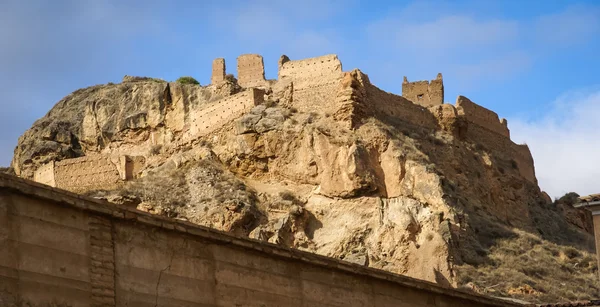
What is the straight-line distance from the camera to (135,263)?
20547 millimetres

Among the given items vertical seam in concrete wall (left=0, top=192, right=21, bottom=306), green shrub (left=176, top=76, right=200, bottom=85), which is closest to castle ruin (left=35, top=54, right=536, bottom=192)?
green shrub (left=176, top=76, right=200, bottom=85)

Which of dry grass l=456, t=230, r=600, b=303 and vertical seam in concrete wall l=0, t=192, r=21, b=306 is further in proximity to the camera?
dry grass l=456, t=230, r=600, b=303

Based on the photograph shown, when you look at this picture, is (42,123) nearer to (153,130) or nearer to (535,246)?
(153,130)

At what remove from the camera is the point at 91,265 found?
19.9 metres

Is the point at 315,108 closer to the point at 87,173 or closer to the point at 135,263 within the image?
the point at 87,173

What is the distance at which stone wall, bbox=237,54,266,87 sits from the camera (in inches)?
2163

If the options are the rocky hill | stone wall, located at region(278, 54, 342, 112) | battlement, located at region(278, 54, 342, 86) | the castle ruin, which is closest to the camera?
the rocky hill

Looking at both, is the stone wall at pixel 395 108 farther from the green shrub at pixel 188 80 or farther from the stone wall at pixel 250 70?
the green shrub at pixel 188 80

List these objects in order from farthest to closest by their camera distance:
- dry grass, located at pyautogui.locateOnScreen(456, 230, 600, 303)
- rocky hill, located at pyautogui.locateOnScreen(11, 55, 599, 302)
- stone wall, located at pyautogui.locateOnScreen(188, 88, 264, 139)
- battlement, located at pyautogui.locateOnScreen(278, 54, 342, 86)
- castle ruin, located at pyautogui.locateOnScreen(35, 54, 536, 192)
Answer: stone wall, located at pyautogui.locateOnScreen(188, 88, 264, 139)
battlement, located at pyautogui.locateOnScreen(278, 54, 342, 86)
castle ruin, located at pyautogui.locateOnScreen(35, 54, 536, 192)
rocky hill, located at pyautogui.locateOnScreen(11, 55, 599, 302)
dry grass, located at pyautogui.locateOnScreen(456, 230, 600, 303)

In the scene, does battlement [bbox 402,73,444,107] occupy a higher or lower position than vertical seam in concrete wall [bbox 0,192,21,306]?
higher

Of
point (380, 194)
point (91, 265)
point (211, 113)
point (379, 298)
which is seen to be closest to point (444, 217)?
point (380, 194)

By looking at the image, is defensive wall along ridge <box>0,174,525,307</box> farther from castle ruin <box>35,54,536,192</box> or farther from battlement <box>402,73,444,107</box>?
battlement <box>402,73,444,107</box>

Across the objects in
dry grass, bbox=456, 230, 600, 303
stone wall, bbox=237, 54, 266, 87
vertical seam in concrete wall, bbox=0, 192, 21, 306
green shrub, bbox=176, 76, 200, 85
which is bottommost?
vertical seam in concrete wall, bbox=0, 192, 21, 306

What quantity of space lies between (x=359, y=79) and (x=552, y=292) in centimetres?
1151
